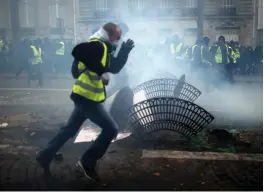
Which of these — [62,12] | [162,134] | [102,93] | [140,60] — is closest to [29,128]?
[162,134]

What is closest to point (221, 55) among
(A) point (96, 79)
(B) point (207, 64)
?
(B) point (207, 64)

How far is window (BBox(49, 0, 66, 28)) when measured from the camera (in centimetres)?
2934

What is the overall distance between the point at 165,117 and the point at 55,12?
26.2 meters

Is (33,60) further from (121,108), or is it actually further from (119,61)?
(119,61)

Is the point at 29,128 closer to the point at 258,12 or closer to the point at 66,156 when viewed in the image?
the point at 66,156

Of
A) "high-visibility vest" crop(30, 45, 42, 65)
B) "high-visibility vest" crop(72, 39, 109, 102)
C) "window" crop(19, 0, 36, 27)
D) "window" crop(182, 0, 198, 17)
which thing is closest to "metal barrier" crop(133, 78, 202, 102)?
"high-visibility vest" crop(72, 39, 109, 102)

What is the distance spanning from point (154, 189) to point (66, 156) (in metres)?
1.41

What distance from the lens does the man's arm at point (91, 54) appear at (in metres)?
3.61

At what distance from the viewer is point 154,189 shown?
3668 millimetres

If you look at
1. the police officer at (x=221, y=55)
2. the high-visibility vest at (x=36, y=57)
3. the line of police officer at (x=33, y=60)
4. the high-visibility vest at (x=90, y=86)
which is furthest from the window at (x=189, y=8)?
the high-visibility vest at (x=90, y=86)

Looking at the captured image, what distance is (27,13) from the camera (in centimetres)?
3005

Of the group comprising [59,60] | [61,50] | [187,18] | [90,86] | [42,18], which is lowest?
[59,60]

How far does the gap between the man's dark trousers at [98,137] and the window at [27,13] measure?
2748 cm

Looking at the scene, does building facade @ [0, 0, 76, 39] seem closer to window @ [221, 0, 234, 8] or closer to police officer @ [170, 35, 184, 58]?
window @ [221, 0, 234, 8]
